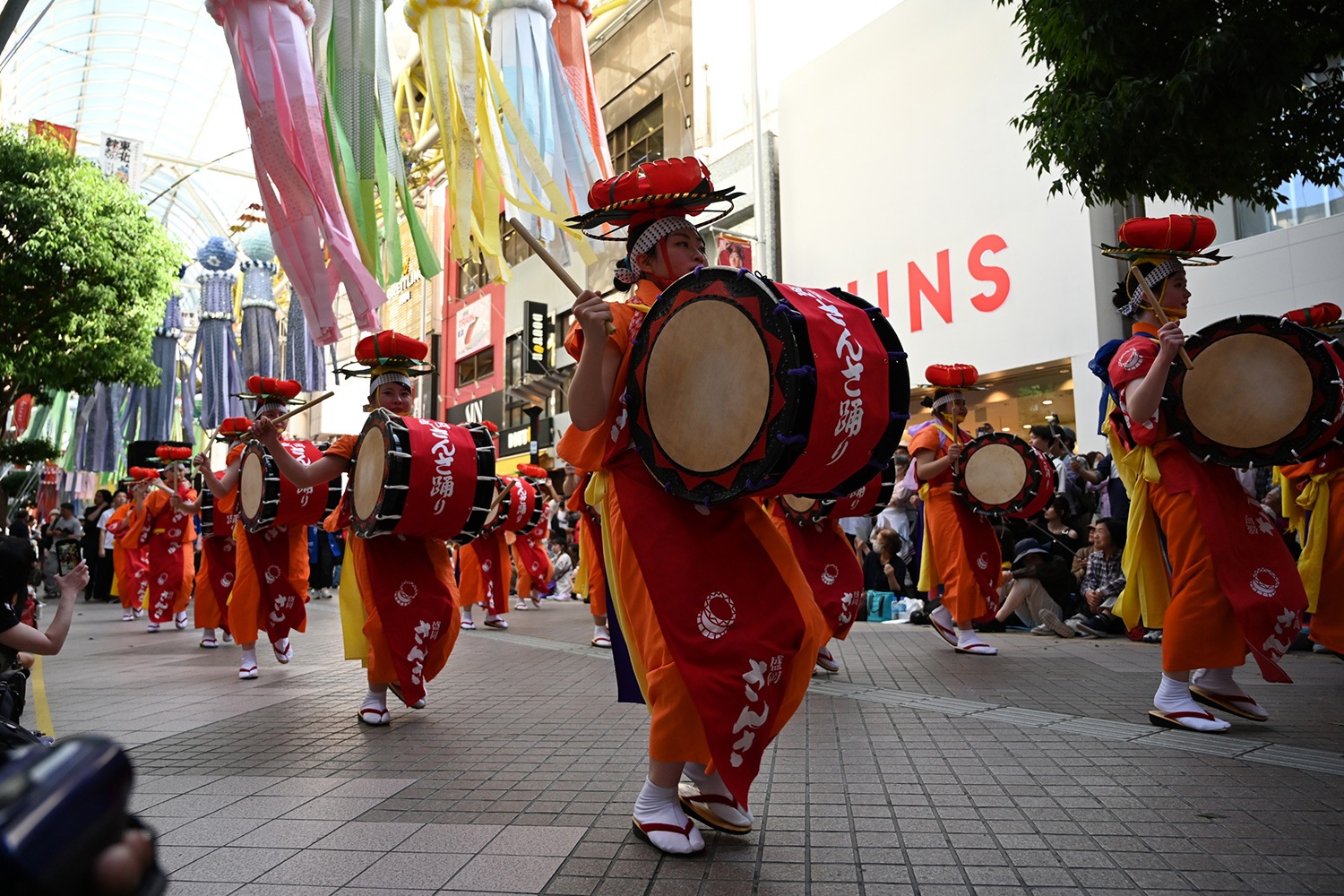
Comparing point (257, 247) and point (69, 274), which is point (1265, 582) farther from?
point (257, 247)

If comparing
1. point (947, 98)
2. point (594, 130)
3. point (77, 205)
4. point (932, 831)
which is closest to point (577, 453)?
point (932, 831)

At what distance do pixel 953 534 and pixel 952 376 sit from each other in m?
1.15

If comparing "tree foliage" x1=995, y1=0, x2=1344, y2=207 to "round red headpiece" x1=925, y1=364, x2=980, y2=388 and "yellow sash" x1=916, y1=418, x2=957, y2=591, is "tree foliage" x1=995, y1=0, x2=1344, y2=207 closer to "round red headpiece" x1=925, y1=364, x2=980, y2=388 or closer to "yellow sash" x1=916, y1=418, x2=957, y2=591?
"round red headpiece" x1=925, y1=364, x2=980, y2=388

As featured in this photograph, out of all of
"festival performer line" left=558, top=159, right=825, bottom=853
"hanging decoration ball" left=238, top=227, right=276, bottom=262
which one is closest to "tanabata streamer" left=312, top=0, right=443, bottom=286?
"festival performer line" left=558, top=159, right=825, bottom=853

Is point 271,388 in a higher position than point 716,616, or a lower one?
higher

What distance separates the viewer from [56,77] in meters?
25.8

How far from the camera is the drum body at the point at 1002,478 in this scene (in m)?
7.12

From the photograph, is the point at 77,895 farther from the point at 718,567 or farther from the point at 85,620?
the point at 85,620

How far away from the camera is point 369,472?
15.7ft

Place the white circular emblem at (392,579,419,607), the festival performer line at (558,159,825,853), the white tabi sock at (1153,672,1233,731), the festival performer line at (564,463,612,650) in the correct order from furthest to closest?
the festival performer line at (564,463,612,650) → the white circular emblem at (392,579,419,607) → the white tabi sock at (1153,672,1233,731) → the festival performer line at (558,159,825,853)

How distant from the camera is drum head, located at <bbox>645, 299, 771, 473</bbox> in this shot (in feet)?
8.28

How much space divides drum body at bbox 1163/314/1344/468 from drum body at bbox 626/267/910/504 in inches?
80.5

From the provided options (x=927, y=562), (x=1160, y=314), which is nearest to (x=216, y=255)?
(x=927, y=562)

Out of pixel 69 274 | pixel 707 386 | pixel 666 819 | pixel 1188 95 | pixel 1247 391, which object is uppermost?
pixel 69 274
